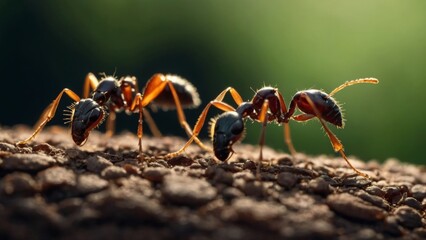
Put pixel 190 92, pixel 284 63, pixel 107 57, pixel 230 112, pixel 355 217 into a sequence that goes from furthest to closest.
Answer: pixel 107 57 < pixel 284 63 < pixel 190 92 < pixel 230 112 < pixel 355 217

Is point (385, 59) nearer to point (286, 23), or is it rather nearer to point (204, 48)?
point (286, 23)

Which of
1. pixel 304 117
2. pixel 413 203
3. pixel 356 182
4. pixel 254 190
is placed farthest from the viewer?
pixel 304 117

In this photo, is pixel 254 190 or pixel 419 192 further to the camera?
pixel 419 192

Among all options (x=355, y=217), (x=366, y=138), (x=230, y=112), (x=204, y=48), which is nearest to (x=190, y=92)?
(x=230, y=112)

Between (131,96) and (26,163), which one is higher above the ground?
(131,96)

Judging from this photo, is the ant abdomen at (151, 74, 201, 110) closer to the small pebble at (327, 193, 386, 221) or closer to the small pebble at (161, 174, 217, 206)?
the small pebble at (161, 174, 217, 206)

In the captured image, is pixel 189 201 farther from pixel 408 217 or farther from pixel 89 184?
pixel 408 217

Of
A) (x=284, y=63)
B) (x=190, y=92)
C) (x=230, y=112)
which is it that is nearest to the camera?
(x=230, y=112)

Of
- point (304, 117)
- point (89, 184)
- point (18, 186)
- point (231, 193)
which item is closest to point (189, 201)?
point (231, 193)
